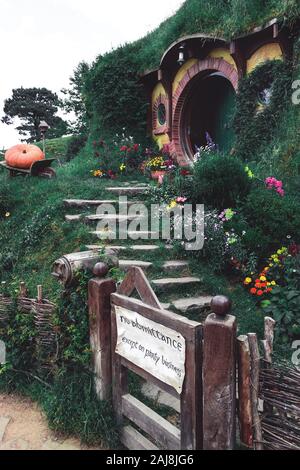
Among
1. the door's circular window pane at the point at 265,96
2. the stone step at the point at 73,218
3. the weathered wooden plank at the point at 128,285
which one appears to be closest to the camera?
the weathered wooden plank at the point at 128,285

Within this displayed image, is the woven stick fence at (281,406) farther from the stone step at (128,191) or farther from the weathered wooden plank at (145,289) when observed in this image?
the stone step at (128,191)

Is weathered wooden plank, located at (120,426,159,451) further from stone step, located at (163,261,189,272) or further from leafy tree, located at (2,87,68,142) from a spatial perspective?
leafy tree, located at (2,87,68,142)

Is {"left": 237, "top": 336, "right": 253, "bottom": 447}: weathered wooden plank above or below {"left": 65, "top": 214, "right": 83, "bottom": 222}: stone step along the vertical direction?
below

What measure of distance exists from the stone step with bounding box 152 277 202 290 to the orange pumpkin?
18.1 ft

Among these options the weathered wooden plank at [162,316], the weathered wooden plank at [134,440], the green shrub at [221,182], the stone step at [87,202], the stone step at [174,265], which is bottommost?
the weathered wooden plank at [134,440]

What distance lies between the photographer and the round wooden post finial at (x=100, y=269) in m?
2.84

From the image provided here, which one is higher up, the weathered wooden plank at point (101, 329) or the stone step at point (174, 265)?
the stone step at point (174, 265)

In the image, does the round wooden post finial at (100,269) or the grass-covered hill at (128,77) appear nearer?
the round wooden post finial at (100,269)

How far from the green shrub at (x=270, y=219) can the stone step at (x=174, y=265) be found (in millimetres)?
896

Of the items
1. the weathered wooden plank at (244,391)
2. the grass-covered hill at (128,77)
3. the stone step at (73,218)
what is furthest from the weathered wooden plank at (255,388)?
the grass-covered hill at (128,77)

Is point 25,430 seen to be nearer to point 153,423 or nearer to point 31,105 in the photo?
point 153,423

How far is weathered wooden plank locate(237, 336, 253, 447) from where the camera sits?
2.14 meters

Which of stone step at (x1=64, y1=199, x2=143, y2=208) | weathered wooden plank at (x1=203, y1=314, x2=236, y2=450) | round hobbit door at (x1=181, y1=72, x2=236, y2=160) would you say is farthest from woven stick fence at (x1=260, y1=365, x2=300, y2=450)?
round hobbit door at (x1=181, y1=72, x2=236, y2=160)
